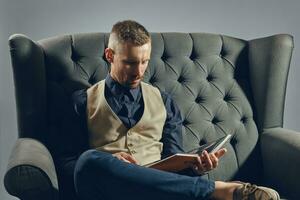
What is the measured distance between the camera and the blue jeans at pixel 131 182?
1.25m

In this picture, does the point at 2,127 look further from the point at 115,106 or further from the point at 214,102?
the point at 214,102

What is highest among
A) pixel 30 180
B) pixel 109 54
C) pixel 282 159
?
pixel 109 54

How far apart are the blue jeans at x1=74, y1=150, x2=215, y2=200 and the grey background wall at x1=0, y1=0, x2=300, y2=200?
0.88 m

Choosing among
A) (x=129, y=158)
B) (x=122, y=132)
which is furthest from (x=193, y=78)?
(x=129, y=158)

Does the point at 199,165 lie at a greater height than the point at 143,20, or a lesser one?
lesser

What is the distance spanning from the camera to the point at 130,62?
1578 mm

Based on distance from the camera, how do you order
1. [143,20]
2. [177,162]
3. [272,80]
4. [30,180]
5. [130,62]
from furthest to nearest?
[143,20]
[272,80]
[130,62]
[177,162]
[30,180]

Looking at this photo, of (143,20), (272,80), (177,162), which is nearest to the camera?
(177,162)

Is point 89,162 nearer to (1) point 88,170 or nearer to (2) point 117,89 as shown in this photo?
(1) point 88,170

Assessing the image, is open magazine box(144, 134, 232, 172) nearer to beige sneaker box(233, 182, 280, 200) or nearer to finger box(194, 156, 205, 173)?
finger box(194, 156, 205, 173)

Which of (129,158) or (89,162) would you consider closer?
(89,162)

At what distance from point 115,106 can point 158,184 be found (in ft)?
1.47

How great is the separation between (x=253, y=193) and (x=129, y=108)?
1.74ft

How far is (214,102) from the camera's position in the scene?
1829 mm
